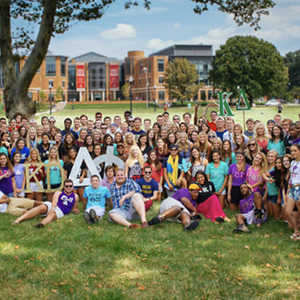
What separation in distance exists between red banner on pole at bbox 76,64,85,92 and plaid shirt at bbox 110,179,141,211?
117 m

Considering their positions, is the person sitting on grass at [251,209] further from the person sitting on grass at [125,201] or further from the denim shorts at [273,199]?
the person sitting on grass at [125,201]

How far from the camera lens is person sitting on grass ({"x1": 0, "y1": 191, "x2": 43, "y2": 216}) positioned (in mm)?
8664

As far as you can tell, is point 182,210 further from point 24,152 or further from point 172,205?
point 24,152

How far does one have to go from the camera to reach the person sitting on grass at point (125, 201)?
26.4 feet

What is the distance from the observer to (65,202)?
28.3ft

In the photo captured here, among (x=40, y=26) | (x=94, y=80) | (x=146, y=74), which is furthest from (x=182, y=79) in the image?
(x=40, y=26)

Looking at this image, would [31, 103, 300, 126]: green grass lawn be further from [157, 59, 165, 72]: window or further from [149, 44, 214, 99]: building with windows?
A: [149, 44, 214, 99]: building with windows

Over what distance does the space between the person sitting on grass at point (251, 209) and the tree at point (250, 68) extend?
63.9m

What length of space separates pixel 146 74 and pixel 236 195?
3946 inches

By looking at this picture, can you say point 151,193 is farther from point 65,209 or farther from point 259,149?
point 259,149

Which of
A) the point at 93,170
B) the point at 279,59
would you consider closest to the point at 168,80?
the point at 279,59

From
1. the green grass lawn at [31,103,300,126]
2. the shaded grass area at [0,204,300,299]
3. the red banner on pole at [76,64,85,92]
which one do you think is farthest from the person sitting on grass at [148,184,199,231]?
the red banner on pole at [76,64,85,92]

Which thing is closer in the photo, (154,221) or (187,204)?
(154,221)

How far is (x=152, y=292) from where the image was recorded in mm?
5215
